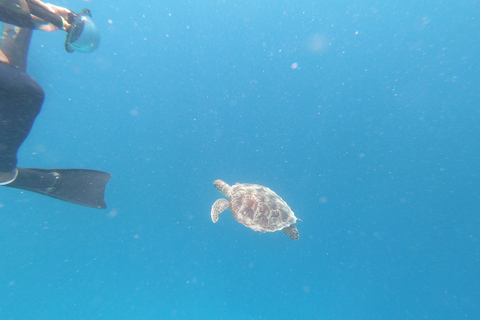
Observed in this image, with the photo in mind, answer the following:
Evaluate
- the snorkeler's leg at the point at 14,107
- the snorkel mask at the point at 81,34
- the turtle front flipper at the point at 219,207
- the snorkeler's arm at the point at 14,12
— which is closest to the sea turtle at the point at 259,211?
the turtle front flipper at the point at 219,207

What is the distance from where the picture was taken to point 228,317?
7078 mm

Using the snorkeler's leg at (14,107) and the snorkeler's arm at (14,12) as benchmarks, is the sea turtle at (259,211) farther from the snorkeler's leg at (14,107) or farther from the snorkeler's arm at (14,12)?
the snorkeler's arm at (14,12)

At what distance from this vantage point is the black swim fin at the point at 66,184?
2.23m

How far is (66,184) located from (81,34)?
211 cm

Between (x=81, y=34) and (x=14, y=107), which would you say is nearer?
(x=14, y=107)

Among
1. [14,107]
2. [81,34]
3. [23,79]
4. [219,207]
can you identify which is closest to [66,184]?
[14,107]

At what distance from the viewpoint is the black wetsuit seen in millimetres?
1458

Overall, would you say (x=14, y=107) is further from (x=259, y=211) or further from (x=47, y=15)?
(x=259, y=211)

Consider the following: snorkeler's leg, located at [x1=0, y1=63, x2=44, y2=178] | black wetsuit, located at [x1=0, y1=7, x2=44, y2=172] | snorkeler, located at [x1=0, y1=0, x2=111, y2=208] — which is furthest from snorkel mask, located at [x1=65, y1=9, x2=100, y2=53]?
snorkeler's leg, located at [x1=0, y1=63, x2=44, y2=178]

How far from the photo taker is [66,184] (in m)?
2.74

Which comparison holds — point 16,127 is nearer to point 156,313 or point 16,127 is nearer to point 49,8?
point 49,8

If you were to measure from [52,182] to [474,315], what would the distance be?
13595mm

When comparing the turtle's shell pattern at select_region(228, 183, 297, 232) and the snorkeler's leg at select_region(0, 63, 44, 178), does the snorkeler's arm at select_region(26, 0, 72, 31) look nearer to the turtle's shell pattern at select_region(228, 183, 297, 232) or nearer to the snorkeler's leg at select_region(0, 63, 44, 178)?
the snorkeler's leg at select_region(0, 63, 44, 178)

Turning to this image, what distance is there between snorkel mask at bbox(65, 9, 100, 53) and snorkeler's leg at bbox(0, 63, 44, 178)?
650mm
